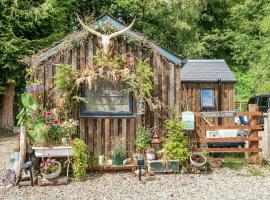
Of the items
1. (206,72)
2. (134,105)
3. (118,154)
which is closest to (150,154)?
(118,154)

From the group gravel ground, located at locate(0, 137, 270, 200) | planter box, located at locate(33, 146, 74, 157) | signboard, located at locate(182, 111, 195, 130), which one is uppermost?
signboard, located at locate(182, 111, 195, 130)

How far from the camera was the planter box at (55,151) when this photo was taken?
10.1 metres

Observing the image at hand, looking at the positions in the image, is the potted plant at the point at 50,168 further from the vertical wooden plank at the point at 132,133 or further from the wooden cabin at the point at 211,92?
the wooden cabin at the point at 211,92

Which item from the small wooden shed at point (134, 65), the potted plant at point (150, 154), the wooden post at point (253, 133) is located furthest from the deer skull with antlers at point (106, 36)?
the wooden post at point (253, 133)

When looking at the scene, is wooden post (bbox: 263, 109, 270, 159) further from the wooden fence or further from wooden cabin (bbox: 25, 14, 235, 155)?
wooden cabin (bbox: 25, 14, 235, 155)

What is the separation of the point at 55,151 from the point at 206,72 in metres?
10.3

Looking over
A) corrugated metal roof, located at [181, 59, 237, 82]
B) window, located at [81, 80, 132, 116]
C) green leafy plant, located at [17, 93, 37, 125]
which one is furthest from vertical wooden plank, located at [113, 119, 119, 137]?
corrugated metal roof, located at [181, 59, 237, 82]

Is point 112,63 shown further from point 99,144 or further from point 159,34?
point 159,34

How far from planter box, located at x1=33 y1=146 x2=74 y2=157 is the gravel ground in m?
0.74

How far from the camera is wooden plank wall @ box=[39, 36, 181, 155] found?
11281mm

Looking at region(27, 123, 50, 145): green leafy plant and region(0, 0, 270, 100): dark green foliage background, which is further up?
region(0, 0, 270, 100): dark green foliage background

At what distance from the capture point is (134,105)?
11.3 meters

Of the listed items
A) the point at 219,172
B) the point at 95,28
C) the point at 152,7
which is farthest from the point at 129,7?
the point at 219,172

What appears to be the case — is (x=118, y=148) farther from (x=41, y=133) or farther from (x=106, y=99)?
(x=41, y=133)
